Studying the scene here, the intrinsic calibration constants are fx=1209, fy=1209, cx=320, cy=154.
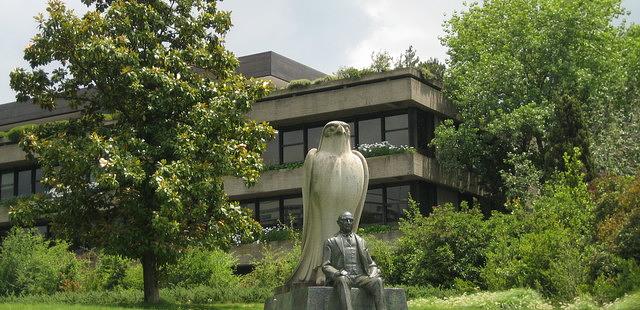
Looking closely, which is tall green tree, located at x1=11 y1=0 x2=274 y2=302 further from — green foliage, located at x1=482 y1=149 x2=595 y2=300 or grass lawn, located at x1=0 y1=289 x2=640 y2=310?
green foliage, located at x1=482 y1=149 x2=595 y2=300

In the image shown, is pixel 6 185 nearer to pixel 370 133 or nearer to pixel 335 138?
pixel 370 133

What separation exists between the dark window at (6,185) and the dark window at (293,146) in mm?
16372

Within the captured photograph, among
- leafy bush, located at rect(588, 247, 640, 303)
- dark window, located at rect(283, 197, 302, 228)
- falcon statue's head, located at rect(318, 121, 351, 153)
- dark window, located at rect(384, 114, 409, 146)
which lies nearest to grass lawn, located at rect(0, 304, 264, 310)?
leafy bush, located at rect(588, 247, 640, 303)

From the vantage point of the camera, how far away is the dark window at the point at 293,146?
51.9 m

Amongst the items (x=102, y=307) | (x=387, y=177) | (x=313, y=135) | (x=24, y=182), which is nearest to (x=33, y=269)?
(x=387, y=177)

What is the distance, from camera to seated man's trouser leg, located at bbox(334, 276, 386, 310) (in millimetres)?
17906

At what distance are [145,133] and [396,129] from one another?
19586mm

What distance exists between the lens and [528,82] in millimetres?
47438

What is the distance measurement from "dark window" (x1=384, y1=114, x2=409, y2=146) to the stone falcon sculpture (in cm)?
2858

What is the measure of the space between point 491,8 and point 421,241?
1691 cm

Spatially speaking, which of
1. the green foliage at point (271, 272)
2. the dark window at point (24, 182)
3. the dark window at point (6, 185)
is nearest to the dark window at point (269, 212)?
the green foliage at point (271, 272)

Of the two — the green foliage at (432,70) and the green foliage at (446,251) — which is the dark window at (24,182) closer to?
the green foliage at (432,70)

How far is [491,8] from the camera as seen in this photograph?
166ft

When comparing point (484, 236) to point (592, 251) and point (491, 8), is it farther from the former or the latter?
point (491, 8)
